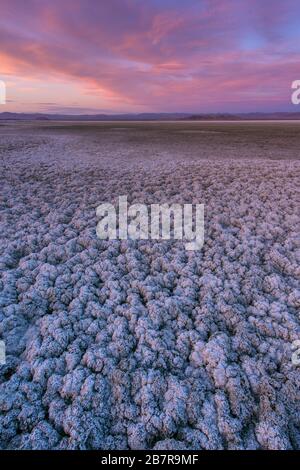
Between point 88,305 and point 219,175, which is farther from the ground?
point 219,175

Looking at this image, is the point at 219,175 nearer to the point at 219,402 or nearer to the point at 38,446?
the point at 219,402

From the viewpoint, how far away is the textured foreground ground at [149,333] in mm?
3230

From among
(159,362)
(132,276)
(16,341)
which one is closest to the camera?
(159,362)

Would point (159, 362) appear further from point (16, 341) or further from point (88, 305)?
point (16, 341)

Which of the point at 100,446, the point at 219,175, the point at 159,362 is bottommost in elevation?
the point at 100,446

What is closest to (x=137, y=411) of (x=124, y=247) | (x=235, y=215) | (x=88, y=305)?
(x=88, y=305)

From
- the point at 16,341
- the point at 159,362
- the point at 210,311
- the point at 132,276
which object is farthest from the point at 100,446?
the point at 132,276

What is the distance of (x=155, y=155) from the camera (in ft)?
53.9

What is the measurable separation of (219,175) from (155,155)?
20.0 feet

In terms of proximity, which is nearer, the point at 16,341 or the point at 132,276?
the point at 16,341

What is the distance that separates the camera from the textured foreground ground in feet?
10.6

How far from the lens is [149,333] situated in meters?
4.23

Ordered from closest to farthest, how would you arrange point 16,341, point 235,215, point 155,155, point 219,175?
point 16,341, point 235,215, point 219,175, point 155,155

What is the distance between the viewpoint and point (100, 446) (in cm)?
310
